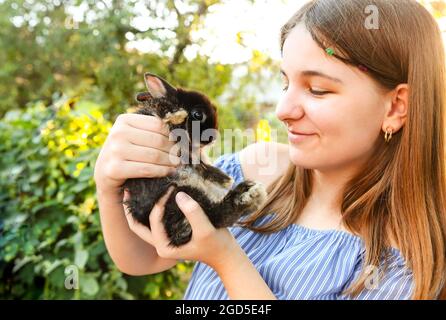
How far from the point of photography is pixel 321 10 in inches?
64.6

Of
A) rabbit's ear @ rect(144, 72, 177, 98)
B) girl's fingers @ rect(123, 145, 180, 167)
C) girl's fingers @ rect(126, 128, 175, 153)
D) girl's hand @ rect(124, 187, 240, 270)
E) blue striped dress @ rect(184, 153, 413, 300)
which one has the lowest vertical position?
blue striped dress @ rect(184, 153, 413, 300)

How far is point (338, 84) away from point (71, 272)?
1609 mm

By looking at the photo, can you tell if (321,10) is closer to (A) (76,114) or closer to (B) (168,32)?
(A) (76,114)

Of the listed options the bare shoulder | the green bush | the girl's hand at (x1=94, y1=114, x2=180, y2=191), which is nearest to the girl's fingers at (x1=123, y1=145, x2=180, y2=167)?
the girl's hand at (x1=94, y1=114, x2=180, y2=191)

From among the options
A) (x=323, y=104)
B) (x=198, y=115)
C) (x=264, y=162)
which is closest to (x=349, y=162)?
(x=323, y=104)

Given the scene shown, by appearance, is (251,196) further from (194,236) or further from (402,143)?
(402,143)

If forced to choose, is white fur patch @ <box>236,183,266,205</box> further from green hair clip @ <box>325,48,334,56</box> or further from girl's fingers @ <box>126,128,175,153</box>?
green hair clip @ <box>325,48,334,56</box>

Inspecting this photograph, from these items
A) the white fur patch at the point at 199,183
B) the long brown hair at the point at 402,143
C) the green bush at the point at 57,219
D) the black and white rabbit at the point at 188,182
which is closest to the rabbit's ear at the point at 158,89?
the black and white rabbit at the point at 188,182

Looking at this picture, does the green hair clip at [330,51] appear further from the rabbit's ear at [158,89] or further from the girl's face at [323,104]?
the rabbit's ear at [158,89]

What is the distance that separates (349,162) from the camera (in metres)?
1.78

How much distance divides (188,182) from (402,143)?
0.68 meters

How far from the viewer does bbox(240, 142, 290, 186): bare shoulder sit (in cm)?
209

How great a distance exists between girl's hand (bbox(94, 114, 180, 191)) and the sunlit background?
585 mm
